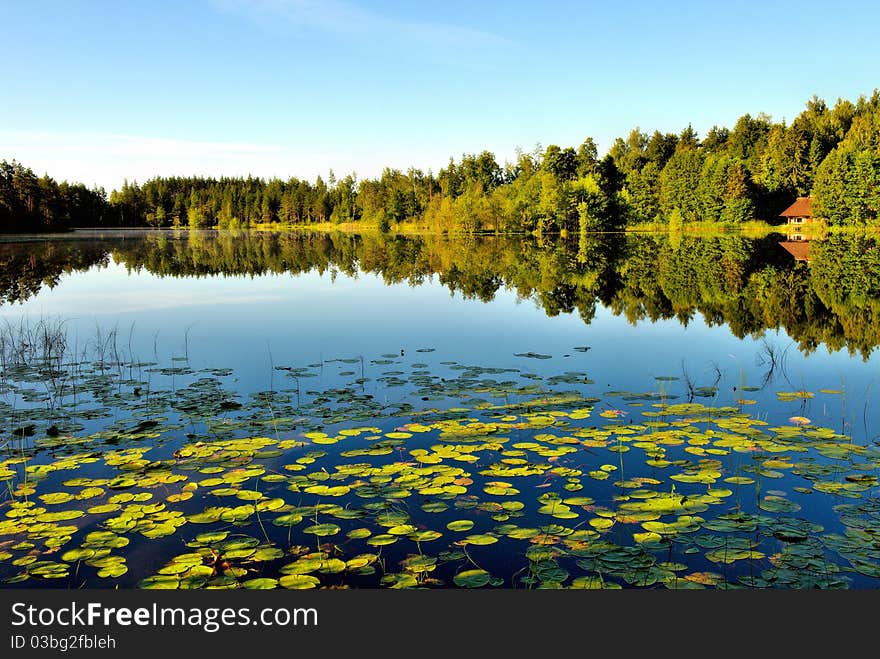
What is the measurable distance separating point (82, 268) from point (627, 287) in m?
28.2

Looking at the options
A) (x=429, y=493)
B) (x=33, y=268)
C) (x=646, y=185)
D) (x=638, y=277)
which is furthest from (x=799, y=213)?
(x=429, y=493)

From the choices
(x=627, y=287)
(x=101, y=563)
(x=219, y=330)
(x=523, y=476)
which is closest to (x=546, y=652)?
(x=523, y=476)

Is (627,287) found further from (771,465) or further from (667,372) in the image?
(771,465)

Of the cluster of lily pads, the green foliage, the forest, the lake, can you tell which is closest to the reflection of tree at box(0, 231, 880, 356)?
the lake

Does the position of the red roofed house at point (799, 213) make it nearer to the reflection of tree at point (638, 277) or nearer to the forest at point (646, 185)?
the forest at point (646, 185)

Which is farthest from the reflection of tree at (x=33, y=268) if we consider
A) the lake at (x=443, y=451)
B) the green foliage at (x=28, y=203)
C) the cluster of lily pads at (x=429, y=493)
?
the green foliage at (x=28, y=203)

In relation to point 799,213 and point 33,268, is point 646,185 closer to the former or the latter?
point 799,213

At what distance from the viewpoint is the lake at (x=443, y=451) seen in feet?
15.8

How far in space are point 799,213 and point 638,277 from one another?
52855mm

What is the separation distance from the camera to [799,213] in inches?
2707

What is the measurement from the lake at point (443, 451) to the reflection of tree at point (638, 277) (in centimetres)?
43

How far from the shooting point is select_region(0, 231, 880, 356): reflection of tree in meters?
17.1

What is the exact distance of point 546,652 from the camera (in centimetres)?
383

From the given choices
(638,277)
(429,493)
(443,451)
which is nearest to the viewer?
(429,493)
